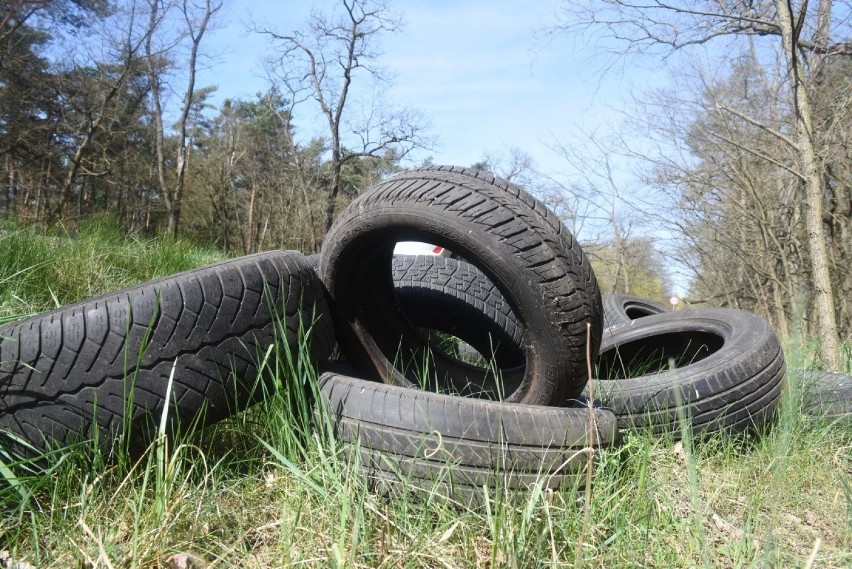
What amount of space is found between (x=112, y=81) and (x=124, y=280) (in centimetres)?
1525

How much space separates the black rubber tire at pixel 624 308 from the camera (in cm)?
461

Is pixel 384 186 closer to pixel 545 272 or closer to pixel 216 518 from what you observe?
pixel 545 272

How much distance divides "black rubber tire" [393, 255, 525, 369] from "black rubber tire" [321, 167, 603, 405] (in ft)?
2.56

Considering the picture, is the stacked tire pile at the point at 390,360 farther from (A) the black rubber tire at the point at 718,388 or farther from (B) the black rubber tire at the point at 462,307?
(B) the black rubber tire at the point at 462,307

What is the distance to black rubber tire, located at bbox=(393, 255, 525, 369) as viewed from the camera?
11.0 ft

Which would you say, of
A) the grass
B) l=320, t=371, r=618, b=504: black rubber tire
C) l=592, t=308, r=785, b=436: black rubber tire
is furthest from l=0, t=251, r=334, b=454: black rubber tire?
l=592, t=308, r=785, b=436: black rubber tire

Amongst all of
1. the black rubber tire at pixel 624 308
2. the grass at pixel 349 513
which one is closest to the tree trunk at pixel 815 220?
the black rubber tire at pixel 624 308

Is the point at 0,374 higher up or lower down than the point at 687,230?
lower down

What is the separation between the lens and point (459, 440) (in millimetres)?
1883

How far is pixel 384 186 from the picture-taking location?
8.38ft

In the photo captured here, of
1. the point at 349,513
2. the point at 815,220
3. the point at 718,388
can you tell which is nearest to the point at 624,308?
the point at 815,220

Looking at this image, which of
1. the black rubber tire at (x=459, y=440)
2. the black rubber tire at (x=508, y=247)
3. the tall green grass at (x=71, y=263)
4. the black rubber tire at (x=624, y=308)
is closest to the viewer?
the black rubber tire at (x=459, y=440)

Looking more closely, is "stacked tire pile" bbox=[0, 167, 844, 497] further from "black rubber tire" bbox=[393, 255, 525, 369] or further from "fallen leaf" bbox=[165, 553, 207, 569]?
"fallen leaf" bbox=[165, 553, 207, 569]

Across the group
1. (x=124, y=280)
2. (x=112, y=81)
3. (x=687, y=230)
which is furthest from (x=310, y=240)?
(x=124, y=280)
